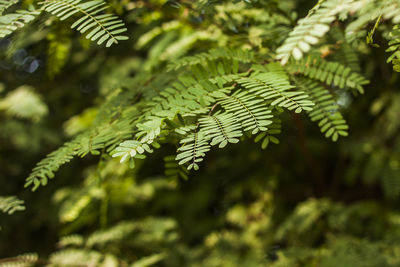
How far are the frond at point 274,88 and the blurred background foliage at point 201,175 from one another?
168 millimetres

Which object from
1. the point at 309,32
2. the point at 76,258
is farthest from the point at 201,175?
the point at 309,32

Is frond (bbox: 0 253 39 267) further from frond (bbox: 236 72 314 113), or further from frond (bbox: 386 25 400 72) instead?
frond (bbox: 386 25 400 72)

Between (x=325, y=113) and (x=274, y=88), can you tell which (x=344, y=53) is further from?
(x=274, y=88)

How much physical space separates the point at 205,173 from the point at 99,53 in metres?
1.30

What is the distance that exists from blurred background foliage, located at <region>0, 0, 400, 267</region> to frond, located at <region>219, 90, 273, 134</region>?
207mm

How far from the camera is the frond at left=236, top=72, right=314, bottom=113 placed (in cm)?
64

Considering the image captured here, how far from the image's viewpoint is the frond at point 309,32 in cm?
50

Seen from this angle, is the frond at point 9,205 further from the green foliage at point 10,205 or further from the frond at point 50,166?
the frond at point 50,166

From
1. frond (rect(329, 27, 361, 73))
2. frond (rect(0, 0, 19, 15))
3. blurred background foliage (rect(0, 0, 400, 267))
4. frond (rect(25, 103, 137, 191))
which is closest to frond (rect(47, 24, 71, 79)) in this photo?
blurred background foliage (rect(0, 0, 400, 267))

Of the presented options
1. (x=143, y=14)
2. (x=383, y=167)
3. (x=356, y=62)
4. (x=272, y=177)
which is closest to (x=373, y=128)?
(x=383, y=167)

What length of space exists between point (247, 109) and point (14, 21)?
1.83 feet

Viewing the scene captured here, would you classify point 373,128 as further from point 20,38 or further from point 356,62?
point 20,38

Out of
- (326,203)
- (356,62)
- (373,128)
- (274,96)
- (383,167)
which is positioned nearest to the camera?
(274,96)

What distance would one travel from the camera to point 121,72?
2137 mm
